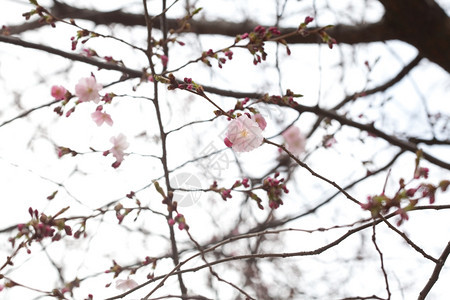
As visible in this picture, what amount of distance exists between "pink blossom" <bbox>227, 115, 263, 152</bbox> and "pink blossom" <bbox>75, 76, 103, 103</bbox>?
69 centimetres

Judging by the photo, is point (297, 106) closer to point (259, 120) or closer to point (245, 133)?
point (259, 120)

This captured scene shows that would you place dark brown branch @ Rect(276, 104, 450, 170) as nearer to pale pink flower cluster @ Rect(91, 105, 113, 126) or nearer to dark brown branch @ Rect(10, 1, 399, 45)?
dark brown branch @ Rect(10, 1, 399, 45)

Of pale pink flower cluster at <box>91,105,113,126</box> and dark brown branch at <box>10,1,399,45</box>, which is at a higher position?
dark brown branch at <box>10,1,399,45</box>

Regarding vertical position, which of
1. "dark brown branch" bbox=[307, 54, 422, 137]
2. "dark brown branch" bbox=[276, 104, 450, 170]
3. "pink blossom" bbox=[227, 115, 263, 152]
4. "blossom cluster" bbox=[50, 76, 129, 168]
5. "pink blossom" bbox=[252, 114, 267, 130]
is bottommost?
"pink blossom" bbox=[227, 115, 263, 152]

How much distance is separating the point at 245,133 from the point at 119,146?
75cm

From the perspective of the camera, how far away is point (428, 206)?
44.8 inches

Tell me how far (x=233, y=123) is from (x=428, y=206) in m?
0.72

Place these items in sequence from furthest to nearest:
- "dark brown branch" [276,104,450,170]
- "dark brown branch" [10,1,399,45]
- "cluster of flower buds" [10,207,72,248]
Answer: "dark brown branch" [10,1,399,45], "dark brown branch" [276,104,450,170], "cluster of flower buds" [10,207,72,248]

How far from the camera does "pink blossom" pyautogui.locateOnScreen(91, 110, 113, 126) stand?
2.06m

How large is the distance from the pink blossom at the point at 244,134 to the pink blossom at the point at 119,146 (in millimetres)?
632

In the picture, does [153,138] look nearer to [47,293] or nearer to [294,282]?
[47,293]

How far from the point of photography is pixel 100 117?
2.07 metres

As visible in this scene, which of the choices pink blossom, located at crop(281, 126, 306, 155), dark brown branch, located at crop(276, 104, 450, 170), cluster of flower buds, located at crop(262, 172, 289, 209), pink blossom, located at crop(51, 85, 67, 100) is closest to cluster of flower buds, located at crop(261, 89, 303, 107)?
cluster of flower buds, located at crop(262, 172, 289, 209)

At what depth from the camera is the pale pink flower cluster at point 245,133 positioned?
60.9 inches
